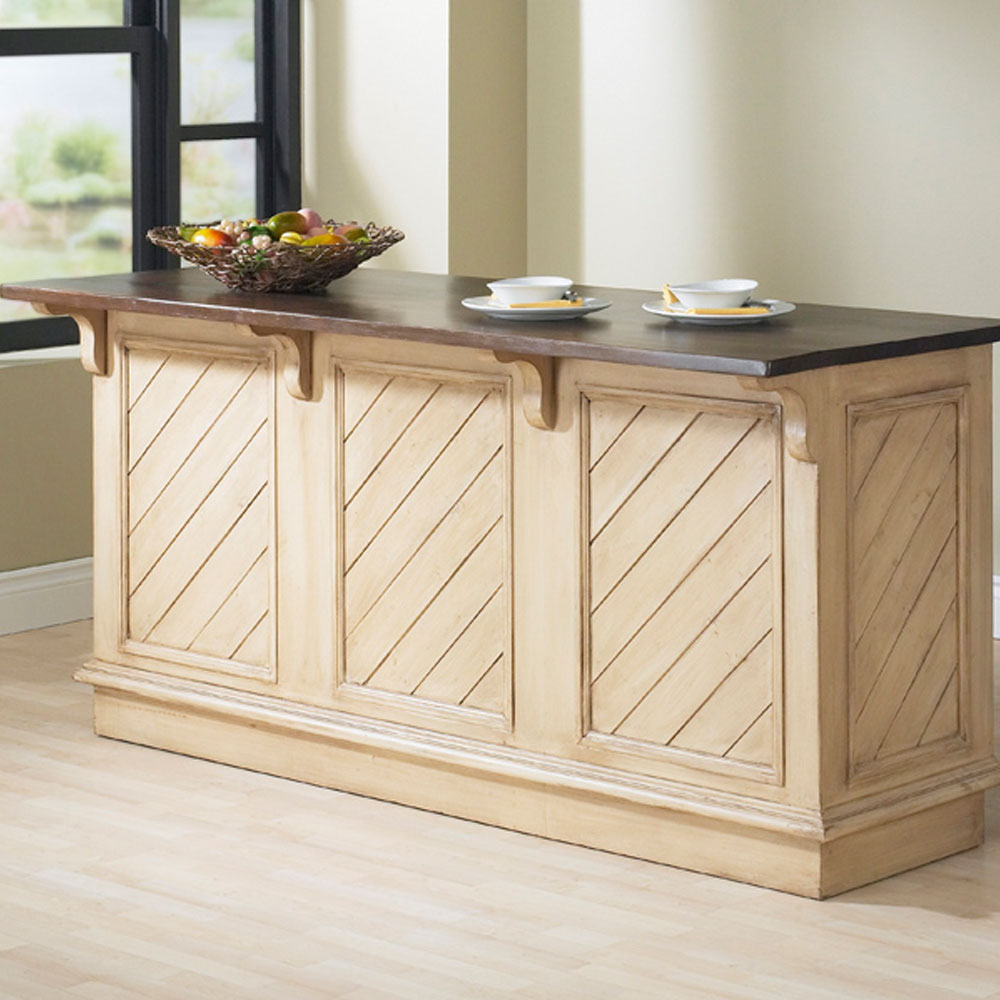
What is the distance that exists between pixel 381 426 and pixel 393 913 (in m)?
1.04

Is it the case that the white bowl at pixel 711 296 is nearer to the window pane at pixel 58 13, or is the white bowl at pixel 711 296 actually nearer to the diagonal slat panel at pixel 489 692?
the diagonal slat panel at pixel 489 692

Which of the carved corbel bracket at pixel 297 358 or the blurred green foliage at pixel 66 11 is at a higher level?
the blurred green foliage at pixel 66 11

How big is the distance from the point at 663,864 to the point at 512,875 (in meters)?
0.28

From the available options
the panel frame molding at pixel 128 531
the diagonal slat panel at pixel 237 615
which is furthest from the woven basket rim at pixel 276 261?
the diagonal slat panel at pixel 237 615

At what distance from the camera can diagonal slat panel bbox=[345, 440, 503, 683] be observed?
157 inches

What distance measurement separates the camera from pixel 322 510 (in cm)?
426

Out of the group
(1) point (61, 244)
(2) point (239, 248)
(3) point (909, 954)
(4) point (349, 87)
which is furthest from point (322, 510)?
(4) point (349, 87)

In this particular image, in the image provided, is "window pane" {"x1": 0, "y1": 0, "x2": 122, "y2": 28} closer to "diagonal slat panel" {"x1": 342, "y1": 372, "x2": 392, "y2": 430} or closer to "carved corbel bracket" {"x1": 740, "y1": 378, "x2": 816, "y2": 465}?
"diagonal slat panel" {"x1": 342, "y1": 372, "x2": 392, "y2": 430}

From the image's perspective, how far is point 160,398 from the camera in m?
4.52

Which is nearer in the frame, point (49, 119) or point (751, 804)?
point (751, 804)

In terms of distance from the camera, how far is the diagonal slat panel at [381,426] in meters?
4.08

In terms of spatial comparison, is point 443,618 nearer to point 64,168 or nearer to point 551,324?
point 551,324

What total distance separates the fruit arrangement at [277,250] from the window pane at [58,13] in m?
1.41

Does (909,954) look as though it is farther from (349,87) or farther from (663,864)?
(349,87)
